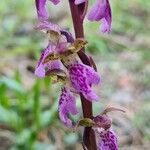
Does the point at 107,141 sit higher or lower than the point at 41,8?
lower

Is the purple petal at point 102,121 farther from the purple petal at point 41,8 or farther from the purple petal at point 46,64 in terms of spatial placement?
the purple petal at point 41,8

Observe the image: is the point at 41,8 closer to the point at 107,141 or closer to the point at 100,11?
the point at 100,11

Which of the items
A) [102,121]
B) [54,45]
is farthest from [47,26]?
[102,121]

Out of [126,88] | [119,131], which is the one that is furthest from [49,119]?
[126,88]

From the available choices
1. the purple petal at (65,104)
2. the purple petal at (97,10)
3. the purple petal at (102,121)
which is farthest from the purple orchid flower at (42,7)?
the purple petal at (102,121)

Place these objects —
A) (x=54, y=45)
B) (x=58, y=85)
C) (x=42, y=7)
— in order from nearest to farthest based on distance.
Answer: (x=42, y=7) < (x=54, y=45) < (x=58, y=85)

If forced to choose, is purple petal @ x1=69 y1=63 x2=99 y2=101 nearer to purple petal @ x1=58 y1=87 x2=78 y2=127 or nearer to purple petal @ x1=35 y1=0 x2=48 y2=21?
purple petal @ x1=58 y1=87 x2=78 y2=127
